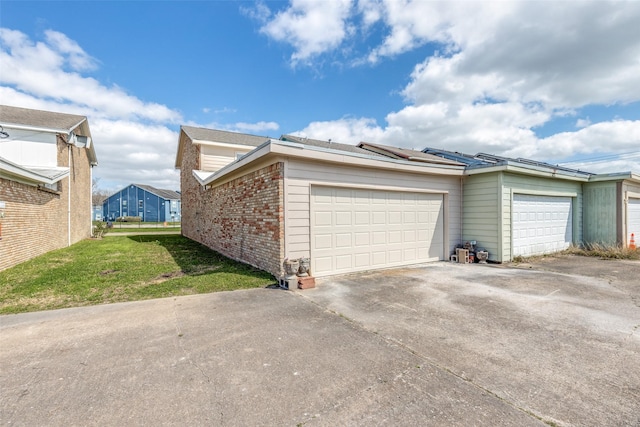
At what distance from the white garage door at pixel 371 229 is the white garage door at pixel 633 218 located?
900 centimetres

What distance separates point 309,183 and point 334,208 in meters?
0.97

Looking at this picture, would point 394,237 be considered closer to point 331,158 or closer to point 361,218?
point 361,218

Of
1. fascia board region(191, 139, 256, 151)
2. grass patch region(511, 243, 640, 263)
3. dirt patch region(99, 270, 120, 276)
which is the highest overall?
fascia board region(191, 139, 256, 151)

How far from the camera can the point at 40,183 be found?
960 cm

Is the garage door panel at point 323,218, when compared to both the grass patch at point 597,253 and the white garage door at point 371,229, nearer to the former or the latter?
the white garage door at point 371,229

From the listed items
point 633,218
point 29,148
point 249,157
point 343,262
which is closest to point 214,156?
point 29,148

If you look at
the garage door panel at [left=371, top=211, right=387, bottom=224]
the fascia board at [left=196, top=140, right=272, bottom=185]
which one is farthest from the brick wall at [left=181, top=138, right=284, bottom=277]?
the garage door panel at [left=371, top=211, right=387, bottom=224]

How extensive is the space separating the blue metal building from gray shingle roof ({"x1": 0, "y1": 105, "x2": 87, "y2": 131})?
3019cm

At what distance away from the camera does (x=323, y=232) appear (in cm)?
705

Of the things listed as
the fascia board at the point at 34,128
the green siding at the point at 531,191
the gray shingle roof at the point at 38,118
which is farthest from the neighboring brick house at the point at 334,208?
the gray shingle roof at the point at 38,118

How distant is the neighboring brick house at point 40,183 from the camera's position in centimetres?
781

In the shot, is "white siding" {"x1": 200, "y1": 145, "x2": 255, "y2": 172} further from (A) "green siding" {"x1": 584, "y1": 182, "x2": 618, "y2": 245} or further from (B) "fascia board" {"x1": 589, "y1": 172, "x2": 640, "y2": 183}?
(A) "green siding" {"x1": 584, "y1": 182, "x2": 618, "y2": 245}

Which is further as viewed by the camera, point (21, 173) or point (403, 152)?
point (403, 152)

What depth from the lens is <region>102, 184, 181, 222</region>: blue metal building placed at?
43969 mm
